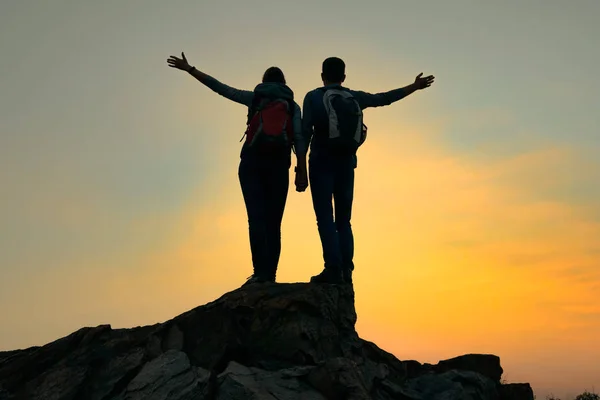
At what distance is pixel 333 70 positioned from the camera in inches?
490

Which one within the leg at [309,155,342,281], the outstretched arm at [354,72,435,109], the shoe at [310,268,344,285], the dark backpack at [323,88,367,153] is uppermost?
the outstretched arm at [354,72,435,109]

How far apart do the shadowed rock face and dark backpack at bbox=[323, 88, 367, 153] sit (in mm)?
2363

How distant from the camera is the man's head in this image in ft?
40.9

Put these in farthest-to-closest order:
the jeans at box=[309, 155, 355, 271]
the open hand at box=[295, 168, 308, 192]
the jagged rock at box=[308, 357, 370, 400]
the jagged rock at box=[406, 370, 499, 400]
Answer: the open hand at box=[295, 168, 308, 192]
the jeans at box=[309, 155, 355, 271]
the jagged rock at box=[406, 370, 499, 400]
the jagged rock at box=[308, 357, 370, 400]

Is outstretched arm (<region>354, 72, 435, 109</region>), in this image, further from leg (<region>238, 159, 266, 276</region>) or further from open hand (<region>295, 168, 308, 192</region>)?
leg (<region>238, 159, 266, 276</region>)

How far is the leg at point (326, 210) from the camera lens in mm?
11953

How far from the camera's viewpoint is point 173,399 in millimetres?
9789

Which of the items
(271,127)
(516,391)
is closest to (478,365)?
(516,391)

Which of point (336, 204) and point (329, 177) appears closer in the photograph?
point (329, 177)

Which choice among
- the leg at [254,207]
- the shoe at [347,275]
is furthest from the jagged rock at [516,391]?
the leg at [254,207]

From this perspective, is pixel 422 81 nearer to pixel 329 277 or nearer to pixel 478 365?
pixel 329 277

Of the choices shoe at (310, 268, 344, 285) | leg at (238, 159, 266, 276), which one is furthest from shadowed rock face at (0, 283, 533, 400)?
leg at (238, 159, 266, 276)

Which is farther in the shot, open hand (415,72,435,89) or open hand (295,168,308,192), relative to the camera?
open hand (415,72,435,89)

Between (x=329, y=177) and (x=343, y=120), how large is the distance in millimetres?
974
